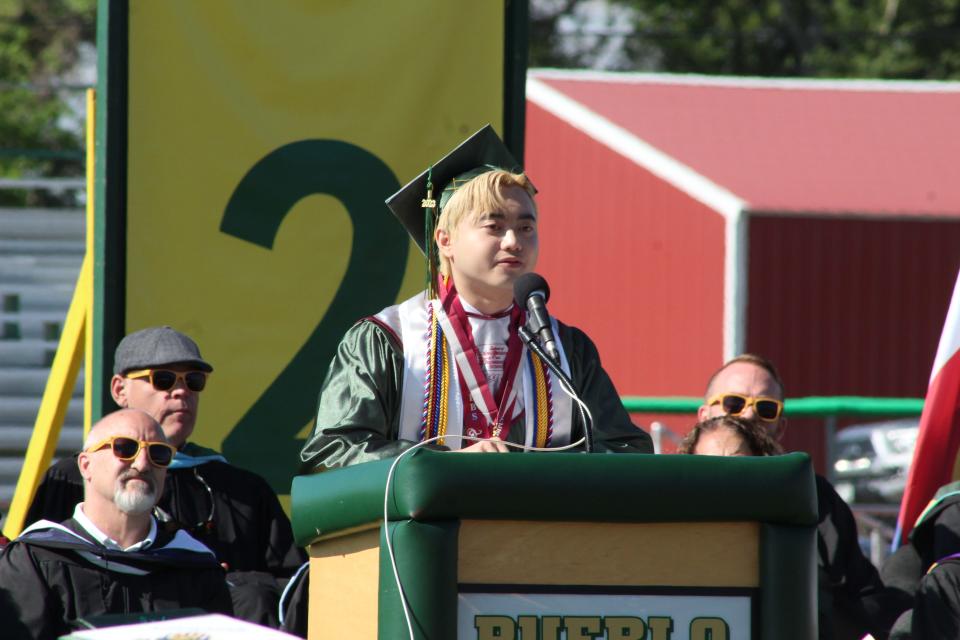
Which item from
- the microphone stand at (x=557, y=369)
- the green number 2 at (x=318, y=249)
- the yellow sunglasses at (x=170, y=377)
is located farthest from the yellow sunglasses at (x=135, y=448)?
the microphone stand at (x=557, y=369)

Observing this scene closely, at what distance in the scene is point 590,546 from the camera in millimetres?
2709

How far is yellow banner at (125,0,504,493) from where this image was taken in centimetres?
487

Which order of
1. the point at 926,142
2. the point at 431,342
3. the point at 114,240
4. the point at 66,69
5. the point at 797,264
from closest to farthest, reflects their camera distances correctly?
the point at 431,342, the point at 114,240, the point at 797,264, the point at 926,142, the point at 66,69

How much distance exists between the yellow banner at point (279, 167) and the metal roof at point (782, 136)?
12421 millimetres

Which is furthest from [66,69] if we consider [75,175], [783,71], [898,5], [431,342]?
[431,342]

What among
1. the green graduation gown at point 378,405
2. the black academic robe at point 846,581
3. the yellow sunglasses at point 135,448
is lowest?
the black academic robe at point 846,581

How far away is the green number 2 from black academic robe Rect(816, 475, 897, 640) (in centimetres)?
157

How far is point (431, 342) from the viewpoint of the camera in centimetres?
343

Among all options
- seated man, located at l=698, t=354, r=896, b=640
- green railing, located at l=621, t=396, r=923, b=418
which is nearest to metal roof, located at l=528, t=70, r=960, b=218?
green railing, located at l=621, t=396, r=923, b=418

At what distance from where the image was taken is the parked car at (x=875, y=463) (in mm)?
12812

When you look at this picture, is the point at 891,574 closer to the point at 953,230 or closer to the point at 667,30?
the point at 953,230

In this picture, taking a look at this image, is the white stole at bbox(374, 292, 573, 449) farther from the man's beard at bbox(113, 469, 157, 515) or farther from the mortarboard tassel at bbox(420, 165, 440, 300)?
the man's beard at bbox(113, 469, 157, 515)

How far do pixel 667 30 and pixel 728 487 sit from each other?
29.3 metres

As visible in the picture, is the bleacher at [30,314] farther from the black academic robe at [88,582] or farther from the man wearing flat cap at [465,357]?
the man wearing flat cap at [465,357]
